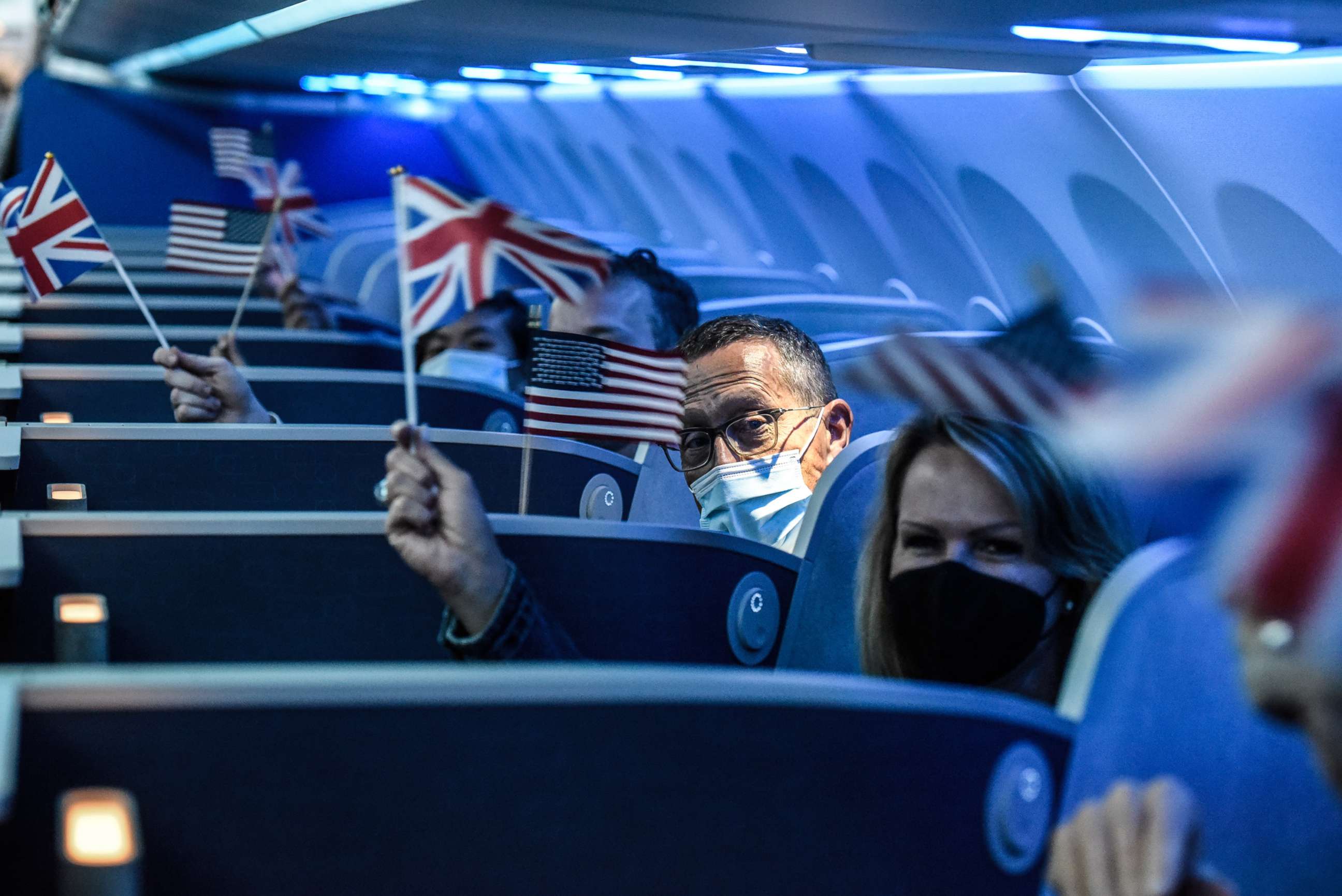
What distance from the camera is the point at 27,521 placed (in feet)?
6.62

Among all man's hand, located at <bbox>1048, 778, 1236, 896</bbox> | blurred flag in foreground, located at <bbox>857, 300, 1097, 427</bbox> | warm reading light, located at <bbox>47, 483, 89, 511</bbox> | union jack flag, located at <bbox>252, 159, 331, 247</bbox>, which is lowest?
man's hand, located at <bbox>1048, 778, 1236, 896</bbox>

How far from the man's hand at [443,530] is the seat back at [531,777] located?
24.2 inches

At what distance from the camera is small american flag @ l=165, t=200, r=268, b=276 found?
562 cm

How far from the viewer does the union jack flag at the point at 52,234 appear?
12.7 feet

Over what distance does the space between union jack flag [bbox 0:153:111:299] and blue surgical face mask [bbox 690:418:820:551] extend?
189cm

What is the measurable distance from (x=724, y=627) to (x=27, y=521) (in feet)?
3.71

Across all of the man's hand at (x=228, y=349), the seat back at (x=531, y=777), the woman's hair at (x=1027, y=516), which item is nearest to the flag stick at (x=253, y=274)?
the man's hand at (x=228, y=349)

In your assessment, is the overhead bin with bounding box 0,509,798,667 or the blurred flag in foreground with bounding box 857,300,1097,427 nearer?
the blurred flag in foreground with bounding box 857,300,1097,427

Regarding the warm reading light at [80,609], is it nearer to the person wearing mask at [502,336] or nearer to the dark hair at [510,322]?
the person wearing mask at [502,336]

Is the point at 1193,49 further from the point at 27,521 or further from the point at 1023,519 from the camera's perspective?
the point at 27,521

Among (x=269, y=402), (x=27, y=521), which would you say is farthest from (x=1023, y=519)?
(x=269, y=402)

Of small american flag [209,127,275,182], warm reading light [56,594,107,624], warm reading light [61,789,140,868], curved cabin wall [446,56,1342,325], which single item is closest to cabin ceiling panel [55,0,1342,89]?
curved cabin wall [446,56,1342,325]

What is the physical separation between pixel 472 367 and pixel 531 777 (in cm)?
378

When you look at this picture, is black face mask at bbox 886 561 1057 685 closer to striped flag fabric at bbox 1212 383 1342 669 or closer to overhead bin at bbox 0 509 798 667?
overhead bin at bbox 0 509 798 667
